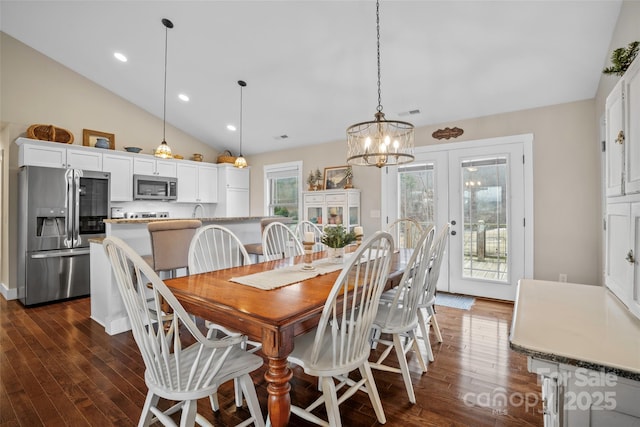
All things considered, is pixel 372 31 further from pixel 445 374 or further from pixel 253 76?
pixel 445 374

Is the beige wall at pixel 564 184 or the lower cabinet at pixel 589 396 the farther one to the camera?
the beige wall at pixel 564 184

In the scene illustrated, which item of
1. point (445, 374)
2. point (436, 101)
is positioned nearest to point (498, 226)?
point (436, 101)

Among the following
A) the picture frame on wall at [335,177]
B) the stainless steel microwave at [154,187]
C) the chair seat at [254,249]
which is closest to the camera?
the chair seat at [254,249]

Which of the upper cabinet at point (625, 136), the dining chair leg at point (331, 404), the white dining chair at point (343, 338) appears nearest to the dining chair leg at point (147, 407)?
the white dining chair at point (343, 338)

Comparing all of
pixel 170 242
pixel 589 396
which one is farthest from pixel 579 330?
pixel 170 242

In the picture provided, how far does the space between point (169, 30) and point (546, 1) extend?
372 cm

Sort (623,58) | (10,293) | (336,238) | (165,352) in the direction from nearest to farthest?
(165,352) → (623,58) → (336,238) → (10,293)

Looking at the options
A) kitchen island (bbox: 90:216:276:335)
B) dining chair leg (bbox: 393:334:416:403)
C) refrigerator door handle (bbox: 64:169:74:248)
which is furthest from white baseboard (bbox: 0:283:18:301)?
dining chair leg (bbox: 393:334:416:403)

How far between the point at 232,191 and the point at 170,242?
361 centimetres

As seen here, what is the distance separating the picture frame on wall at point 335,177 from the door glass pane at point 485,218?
70.3 inches

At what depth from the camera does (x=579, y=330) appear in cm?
99

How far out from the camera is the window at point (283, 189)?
5797 mm

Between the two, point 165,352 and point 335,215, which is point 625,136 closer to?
point 165,352

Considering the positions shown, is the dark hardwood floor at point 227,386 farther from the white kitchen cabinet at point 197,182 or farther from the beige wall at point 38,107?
the white kitchen cabinet at point 197,182
